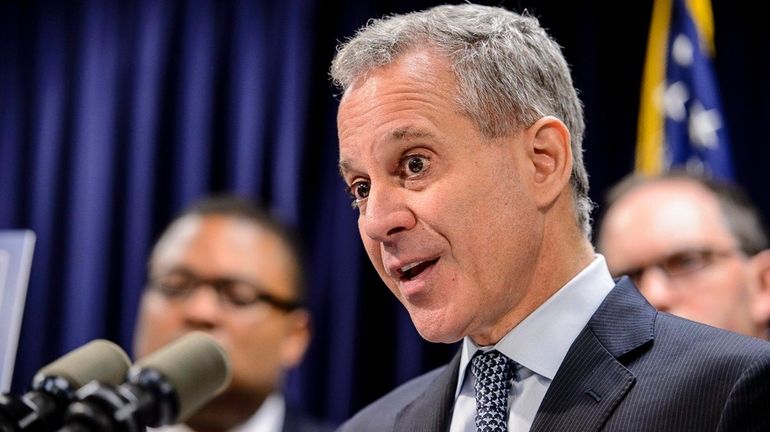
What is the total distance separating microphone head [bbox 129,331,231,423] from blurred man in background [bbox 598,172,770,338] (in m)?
1.45

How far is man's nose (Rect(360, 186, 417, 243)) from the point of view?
159cm

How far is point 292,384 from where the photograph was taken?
3.77 m

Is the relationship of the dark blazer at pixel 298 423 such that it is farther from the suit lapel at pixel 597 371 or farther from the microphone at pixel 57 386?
the microphone at pixel 57 386

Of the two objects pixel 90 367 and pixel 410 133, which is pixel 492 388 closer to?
pixel 410 133

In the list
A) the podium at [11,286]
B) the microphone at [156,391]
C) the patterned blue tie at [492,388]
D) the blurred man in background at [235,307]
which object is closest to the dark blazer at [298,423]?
the blurred man in background at [235,307]

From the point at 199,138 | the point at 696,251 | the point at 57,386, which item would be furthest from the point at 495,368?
the point at 199,138

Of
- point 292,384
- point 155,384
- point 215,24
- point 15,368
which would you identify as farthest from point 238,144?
point 155,384

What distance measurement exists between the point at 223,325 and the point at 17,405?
5.70ft

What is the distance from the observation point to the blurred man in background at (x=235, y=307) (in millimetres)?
2885

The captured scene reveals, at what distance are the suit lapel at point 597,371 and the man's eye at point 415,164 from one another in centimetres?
36

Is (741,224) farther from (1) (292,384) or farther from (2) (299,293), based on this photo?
(1) (292,384)

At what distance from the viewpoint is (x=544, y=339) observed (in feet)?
5.41

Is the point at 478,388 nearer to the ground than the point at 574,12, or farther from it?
nearer to the ground

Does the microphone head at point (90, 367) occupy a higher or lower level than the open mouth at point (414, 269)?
lower
